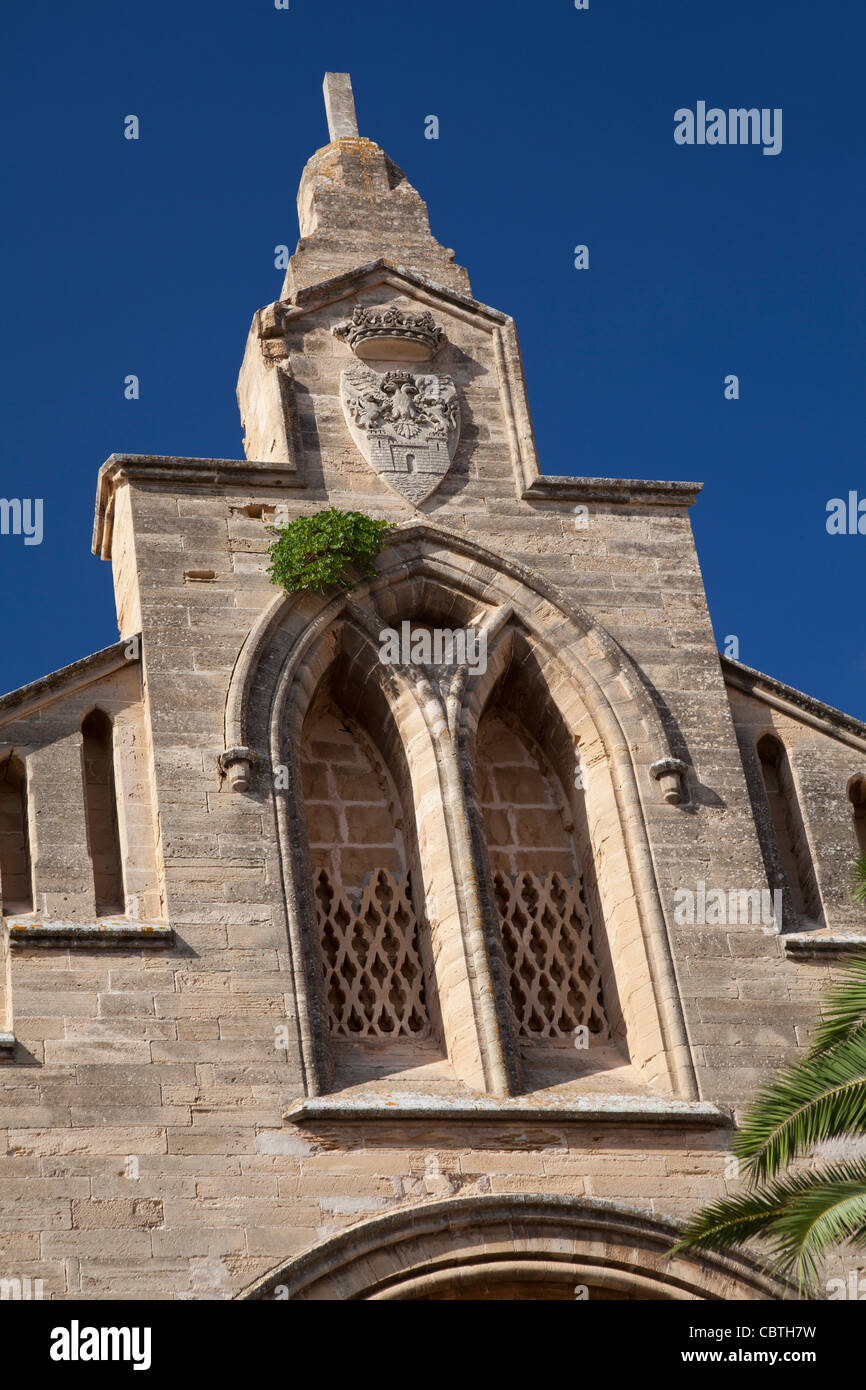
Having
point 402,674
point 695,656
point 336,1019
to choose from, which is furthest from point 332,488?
point 336,1019

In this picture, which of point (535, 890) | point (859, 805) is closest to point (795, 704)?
point (859, 805)

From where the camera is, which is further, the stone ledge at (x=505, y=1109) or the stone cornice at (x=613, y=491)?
the stone cornice at (x=613, y=491)

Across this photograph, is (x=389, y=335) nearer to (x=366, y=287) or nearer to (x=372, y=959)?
(x=366, y=287)

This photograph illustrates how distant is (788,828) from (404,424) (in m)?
4.31

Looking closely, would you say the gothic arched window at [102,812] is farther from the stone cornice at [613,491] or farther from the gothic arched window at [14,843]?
the stone cornice at [613,491]

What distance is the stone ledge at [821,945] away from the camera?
1730cm

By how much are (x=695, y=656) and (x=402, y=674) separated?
90.1 inches

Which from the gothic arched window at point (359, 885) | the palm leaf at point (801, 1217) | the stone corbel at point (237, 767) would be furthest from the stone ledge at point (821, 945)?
the stone corbel at point (237, 767)

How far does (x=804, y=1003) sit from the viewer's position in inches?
672

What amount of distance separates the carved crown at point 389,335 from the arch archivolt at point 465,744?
184 cm

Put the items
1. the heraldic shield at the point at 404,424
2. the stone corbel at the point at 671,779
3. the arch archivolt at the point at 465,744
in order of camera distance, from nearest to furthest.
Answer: the arch archivolt at the point at 465,744 < the stone corbel at the point at 671,779 < the heraldic shield at the point at 404,424

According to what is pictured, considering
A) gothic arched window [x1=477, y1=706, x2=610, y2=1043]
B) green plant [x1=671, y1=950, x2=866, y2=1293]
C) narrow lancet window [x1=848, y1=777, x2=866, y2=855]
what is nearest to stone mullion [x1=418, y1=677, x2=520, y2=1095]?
gothic arched window [x1=477, y1=706, x2=610, y2=1043]

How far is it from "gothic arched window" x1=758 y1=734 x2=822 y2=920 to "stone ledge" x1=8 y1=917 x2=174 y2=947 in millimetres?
4727

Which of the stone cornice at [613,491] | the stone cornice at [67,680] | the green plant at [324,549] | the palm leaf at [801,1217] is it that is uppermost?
the stone cornice at [613,491]
